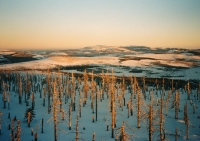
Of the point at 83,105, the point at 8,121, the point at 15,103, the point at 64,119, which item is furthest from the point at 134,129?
the point at 15,103

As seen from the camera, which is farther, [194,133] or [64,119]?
[64,119]

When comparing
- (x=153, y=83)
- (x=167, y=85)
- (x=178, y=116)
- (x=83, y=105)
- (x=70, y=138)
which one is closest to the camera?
(x=70, y=138)

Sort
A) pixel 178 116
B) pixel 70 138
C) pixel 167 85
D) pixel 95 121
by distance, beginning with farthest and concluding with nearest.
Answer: pixel 167 85
pixel 178 116
pixel 95 121
pixel 70 138

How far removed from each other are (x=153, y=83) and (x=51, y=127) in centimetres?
6950

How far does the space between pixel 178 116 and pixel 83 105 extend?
2950cm

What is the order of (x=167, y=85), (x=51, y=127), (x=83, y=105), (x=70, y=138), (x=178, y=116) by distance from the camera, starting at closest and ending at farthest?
1. (x=70, y=138)
2. (x=51, y=127)
3. (x=178, y=116)
4. (x=83, y=105)
5. (x=167, y=85)

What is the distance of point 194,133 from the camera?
35.8 meters

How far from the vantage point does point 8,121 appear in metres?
40.9

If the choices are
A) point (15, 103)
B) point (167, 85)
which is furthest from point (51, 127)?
point (167, 85)

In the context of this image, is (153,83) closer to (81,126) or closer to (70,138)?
(81,126)

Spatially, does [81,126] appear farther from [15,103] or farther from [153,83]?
[153,83]

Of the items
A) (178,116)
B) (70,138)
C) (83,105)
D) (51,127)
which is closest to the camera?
(70,138)

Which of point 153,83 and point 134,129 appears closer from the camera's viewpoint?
point 134,129

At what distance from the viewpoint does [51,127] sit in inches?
1529
